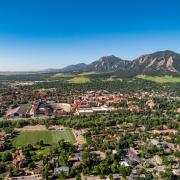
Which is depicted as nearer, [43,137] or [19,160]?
[19,160]

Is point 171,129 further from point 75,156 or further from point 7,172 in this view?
point 7,172

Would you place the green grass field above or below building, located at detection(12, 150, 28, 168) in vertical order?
below

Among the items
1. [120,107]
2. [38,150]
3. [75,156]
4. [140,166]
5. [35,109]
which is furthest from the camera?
[120,107]

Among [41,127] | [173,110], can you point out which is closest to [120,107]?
[173,110]

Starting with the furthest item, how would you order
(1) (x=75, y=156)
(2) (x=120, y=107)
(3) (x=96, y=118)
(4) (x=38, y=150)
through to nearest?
(2) (x=120, y=107), (3) (x=96, y=118), (4) (x=38, y=150), (1) (x=75, y=156)

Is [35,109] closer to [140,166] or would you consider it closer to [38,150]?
[38,150]

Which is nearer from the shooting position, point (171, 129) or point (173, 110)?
point (171, 129)

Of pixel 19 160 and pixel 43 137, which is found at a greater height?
pixel 19 160

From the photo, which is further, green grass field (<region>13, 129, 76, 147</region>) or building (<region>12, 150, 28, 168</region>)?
green grass field (<region>13, 129, 76, 147</region>)
